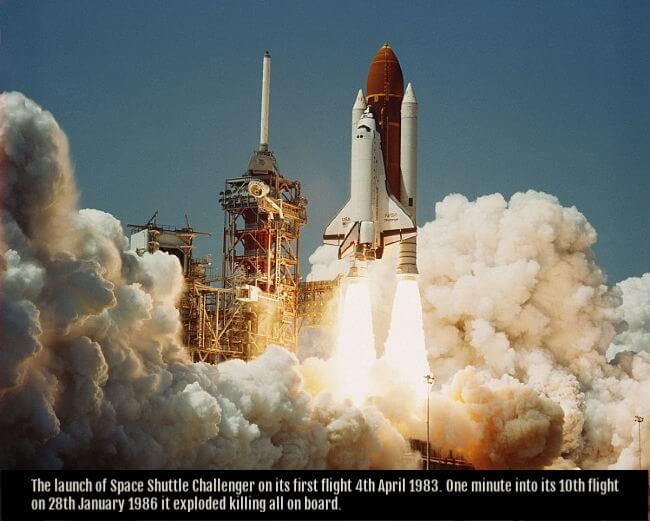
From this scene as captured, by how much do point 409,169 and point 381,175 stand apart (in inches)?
65.4

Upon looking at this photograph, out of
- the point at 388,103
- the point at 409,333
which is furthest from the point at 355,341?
the point at 388,103

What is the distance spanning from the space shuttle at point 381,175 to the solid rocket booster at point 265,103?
27.7ft

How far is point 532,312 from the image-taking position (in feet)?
225

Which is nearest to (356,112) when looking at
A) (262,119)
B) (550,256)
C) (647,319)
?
(262,119)

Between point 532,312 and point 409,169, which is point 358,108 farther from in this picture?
point 532,312

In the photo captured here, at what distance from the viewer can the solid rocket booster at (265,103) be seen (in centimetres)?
6706

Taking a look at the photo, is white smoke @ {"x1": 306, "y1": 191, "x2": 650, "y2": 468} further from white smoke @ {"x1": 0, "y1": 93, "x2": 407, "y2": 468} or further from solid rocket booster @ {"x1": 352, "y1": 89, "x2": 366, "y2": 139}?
white smoke @ {"x1": 0, "y1": 93, "x2": 407, "y2": 468}

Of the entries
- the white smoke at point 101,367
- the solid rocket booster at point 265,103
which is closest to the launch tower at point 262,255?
the solid rocket booster at point 265,103

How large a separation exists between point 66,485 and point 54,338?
5667mm

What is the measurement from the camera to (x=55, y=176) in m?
40.7

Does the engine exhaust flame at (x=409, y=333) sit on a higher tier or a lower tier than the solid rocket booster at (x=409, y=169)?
lower

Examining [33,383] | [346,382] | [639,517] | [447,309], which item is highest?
[447,309]

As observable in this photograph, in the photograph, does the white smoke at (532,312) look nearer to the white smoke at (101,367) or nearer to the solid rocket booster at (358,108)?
the solid rocket booster at (358,108)

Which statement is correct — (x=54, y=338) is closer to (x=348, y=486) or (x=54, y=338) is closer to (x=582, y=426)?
(x=348, y=486)
